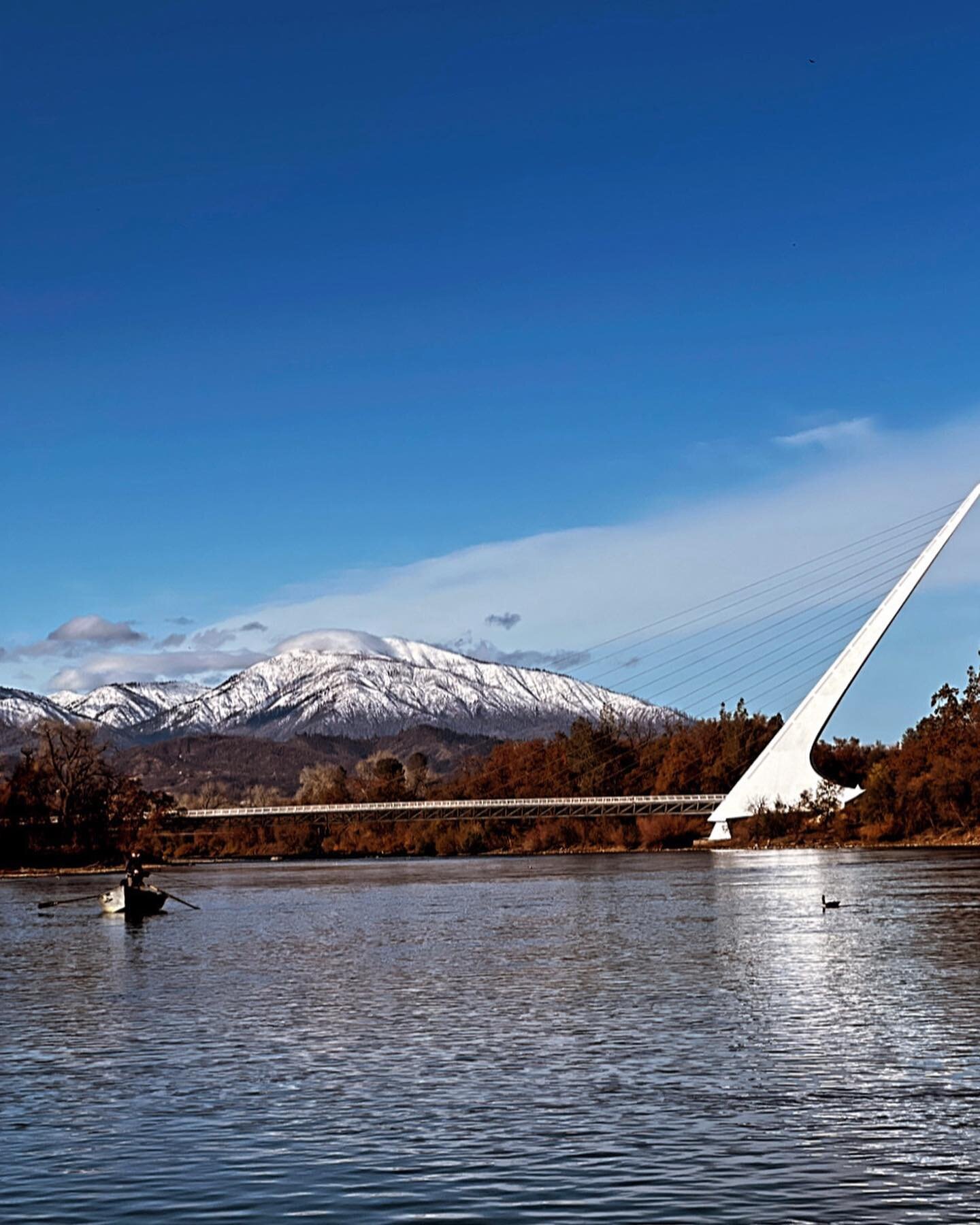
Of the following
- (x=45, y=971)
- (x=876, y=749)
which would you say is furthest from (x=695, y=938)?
(x=876, y=749)

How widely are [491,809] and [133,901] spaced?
68085mm

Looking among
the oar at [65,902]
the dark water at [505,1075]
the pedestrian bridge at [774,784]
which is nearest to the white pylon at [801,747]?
the pedestrian bridge at [774,784]

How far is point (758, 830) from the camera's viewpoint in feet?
328

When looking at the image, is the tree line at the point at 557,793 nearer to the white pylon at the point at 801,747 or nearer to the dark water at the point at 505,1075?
the white pylon at the point at 801,747

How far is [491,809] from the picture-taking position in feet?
380

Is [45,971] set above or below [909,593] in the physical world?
below

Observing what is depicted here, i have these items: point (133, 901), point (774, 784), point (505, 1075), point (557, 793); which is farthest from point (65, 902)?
point (557, 793)

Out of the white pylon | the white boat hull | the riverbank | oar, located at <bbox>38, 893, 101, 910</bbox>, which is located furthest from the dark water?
the white pylon

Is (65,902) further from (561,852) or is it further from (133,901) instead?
(561,852)

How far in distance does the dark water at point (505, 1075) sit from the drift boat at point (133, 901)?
32.2 feet

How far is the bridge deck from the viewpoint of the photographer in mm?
107000

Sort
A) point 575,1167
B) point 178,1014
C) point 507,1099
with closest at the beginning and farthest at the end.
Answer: point 575,1167
point 507,1099
point 178,1014

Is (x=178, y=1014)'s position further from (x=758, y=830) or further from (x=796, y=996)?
(x=758, y=830)

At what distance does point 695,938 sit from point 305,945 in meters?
9.09
